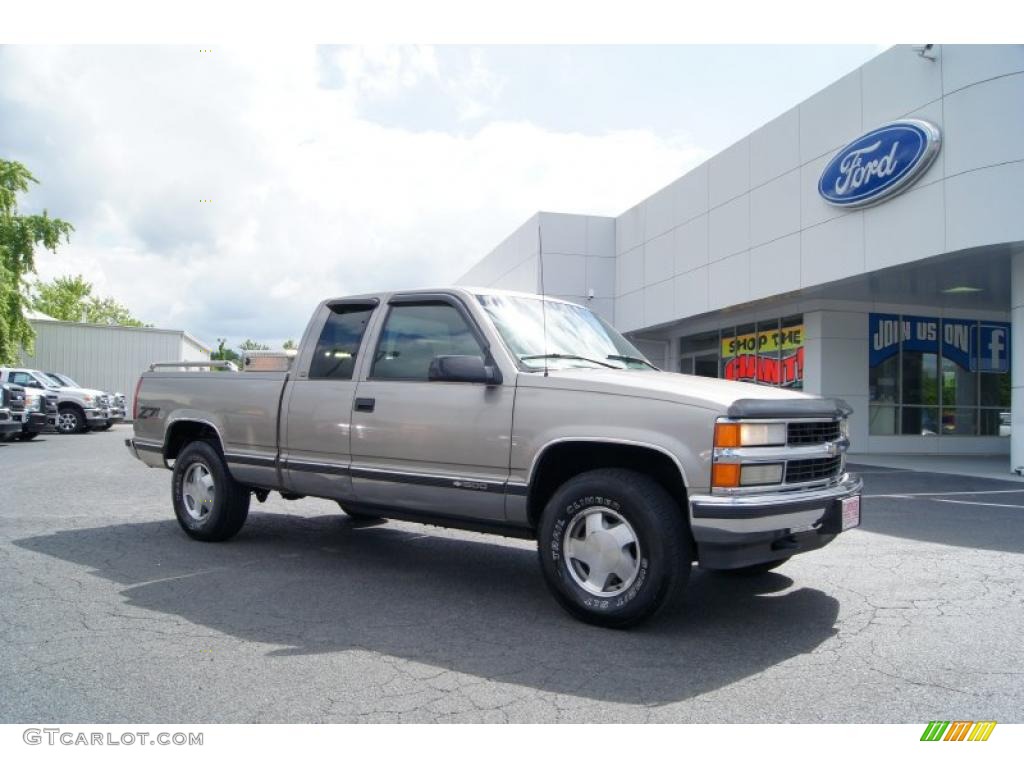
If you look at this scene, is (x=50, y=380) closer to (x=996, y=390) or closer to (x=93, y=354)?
(x=93, y=354)

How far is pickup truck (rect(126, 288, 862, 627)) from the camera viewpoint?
3.90 metres

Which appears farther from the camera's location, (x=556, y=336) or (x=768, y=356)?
(x=768, y=356)

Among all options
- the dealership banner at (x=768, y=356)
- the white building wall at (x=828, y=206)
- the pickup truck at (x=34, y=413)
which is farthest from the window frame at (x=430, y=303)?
the pickup truck at (x=34, y=413)

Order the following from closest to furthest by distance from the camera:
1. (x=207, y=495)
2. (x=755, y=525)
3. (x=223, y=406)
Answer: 1. (x=755, y=525)
2. (x=223, y=406)
3. (x=207, y=495)

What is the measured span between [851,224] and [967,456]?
8144 millimetres

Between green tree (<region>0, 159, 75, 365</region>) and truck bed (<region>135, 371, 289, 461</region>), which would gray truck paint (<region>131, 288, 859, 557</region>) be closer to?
truck bed (<region>135, 371, 289, 461</region>)

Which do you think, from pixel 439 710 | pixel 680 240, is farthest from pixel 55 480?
pixel 680 240

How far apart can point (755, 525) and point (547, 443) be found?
120 centimetres

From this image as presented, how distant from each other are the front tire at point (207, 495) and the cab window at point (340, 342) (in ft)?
4.40

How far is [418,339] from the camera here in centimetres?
521

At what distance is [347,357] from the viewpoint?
18.1ft

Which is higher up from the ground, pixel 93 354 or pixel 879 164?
pixel 879 164

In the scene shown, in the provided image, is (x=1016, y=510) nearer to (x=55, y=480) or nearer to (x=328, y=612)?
(x=328, y=612)

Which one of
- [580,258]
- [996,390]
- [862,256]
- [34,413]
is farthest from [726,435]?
[580,258]
